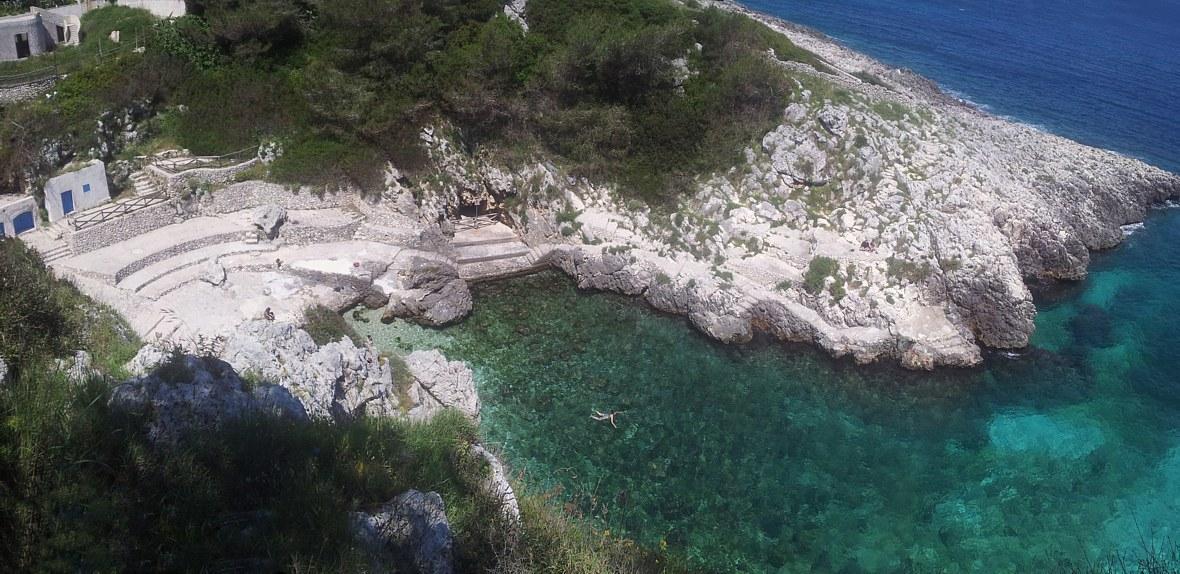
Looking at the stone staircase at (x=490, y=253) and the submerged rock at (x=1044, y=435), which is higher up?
the stone staircase at (x=490, y=253)

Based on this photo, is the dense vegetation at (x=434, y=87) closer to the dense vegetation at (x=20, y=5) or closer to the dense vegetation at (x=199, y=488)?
the dense vegetation at (x=20, y=5)

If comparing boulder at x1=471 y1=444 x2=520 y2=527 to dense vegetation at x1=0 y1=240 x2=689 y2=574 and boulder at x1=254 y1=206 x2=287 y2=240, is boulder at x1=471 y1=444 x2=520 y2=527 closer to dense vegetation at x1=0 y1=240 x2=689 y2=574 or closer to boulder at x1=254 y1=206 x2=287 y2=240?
dense vegetation at x1=0 y1=240 x2=689 y2=574

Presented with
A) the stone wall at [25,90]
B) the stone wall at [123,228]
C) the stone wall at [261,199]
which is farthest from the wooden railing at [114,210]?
the stone wall at [25,90]

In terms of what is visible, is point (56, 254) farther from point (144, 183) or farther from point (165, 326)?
point (165, 326)

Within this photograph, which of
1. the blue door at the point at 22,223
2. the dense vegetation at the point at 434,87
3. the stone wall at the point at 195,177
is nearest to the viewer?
the blue door at the point at 22,223

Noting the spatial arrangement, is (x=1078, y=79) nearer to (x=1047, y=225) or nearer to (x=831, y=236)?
(x=1047, y=225)

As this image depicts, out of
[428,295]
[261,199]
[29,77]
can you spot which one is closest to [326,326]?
[428,295]
